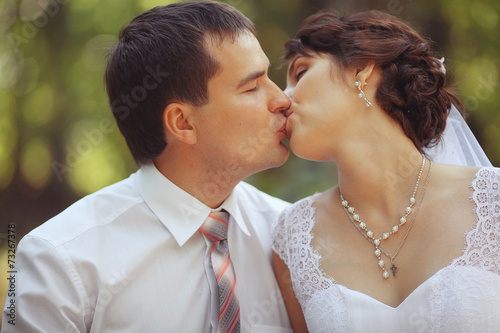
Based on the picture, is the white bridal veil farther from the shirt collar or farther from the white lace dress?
the shirt collar

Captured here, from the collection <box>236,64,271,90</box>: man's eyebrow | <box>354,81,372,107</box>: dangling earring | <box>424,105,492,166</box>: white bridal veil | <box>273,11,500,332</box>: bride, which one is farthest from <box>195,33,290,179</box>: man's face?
<box>424,105,492,166</box>: white bridal veil

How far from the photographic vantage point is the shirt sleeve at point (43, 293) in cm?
224

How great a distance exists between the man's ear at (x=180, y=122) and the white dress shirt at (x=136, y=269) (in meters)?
0.23

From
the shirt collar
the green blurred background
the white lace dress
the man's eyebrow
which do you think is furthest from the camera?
the green blurred background

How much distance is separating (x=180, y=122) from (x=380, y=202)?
1.08 m

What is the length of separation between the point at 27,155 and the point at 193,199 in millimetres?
2689

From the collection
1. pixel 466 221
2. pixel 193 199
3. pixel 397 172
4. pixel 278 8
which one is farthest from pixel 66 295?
pixel 278 8

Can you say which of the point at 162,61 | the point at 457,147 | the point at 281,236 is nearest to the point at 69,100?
the point at 162,61

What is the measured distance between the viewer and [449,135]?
109 inches

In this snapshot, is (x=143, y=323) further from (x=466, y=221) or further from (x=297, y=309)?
(x=466, y=221)

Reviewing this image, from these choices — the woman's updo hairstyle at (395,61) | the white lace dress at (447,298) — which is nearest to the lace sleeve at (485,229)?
the white lace dress at (447,298)

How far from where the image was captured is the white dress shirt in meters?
2.30

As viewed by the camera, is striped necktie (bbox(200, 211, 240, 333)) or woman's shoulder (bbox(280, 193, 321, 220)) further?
woman's shoulder (bbox(280, 193, 321, 220))

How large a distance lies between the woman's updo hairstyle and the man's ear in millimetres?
668
